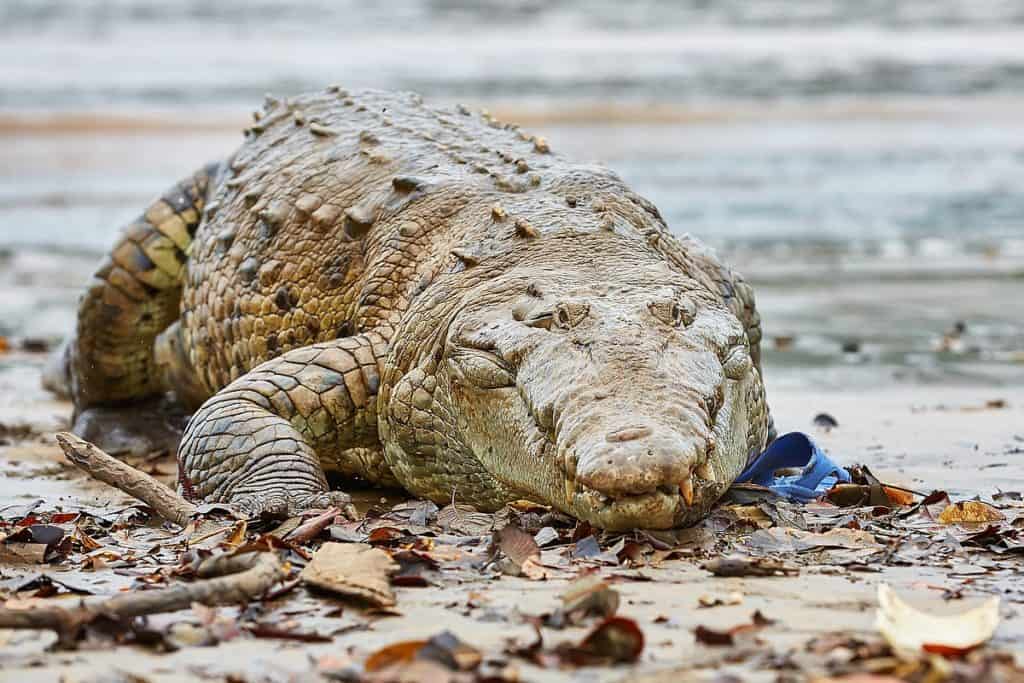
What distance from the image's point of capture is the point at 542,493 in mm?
4066

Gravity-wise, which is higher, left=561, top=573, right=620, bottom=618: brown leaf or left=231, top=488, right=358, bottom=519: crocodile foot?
left=561, top=573, right=620, bottom=618: brown leaf

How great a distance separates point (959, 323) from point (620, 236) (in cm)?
493

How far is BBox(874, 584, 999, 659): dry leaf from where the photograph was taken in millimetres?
2834

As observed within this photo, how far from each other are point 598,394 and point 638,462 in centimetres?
32

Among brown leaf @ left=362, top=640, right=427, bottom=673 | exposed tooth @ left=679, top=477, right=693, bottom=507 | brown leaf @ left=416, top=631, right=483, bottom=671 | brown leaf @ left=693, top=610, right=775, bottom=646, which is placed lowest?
brown leaf @ left=362, top=640, right=427, bottom=673

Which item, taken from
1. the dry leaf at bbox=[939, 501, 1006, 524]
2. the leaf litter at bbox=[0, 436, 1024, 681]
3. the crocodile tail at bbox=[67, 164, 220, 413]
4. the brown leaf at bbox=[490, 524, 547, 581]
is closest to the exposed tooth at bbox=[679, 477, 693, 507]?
the leaf litter at bbox=[0, 436, 1024, 681]

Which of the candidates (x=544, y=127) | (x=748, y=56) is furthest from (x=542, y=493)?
(x=748, y=56)

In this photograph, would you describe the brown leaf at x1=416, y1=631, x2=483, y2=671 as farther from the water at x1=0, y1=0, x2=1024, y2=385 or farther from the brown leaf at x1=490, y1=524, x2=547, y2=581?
the water at x1=0, y1=0, x2=1024, y2=385

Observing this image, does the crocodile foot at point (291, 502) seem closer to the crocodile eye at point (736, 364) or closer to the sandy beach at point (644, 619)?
the sandy beach at point (644, 619)

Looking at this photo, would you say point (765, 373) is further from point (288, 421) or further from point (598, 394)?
point (598, 394)

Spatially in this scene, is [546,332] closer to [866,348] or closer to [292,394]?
[292,394]

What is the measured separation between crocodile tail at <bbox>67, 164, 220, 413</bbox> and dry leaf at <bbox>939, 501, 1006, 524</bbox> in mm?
3830

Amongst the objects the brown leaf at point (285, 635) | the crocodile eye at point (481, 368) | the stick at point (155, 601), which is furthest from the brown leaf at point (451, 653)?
the crocodile eye at point (481, 368)

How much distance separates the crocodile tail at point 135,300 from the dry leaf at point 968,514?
383 cm
